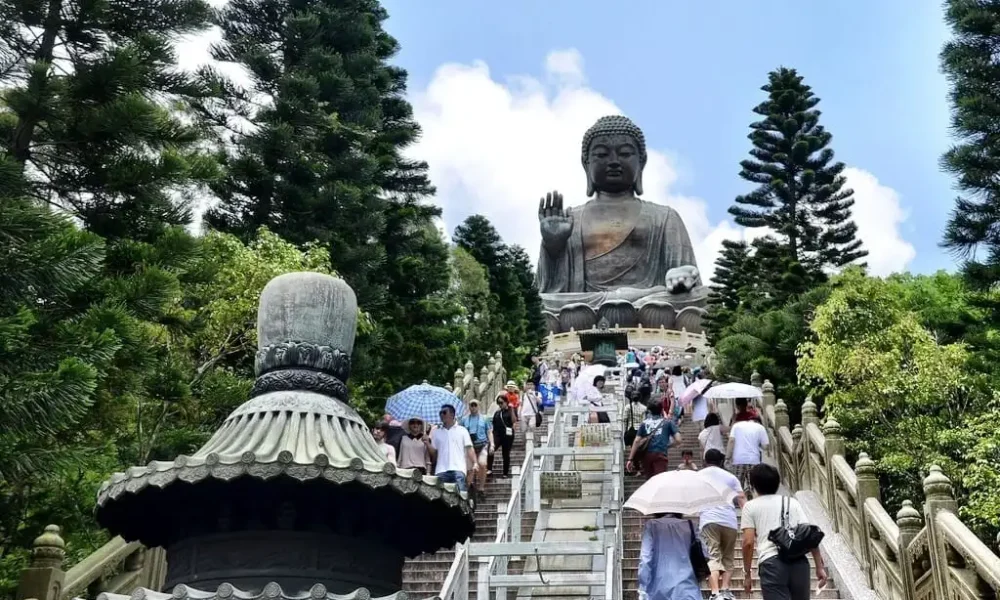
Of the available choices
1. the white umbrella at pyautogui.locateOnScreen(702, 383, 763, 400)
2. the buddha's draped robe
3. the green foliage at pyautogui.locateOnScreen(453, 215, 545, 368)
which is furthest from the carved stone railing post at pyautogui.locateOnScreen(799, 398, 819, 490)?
the buddha's draped robe

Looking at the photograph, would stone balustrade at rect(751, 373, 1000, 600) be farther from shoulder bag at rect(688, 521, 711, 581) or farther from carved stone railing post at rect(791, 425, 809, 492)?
shoulder bag at rect(688, 521, 711, 581)

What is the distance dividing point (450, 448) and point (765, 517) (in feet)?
11.5

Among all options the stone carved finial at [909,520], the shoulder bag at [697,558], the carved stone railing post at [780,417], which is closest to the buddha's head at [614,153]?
the carved stone railing post at [780,417]

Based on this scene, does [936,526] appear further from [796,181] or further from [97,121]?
[796,181]

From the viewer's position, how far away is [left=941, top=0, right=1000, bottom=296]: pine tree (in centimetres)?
1274

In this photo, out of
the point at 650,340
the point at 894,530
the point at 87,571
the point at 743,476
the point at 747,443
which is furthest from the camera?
the point at 650,340

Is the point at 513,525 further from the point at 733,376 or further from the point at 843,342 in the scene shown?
the point at 733,376

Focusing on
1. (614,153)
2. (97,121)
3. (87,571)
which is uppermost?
(614,153)

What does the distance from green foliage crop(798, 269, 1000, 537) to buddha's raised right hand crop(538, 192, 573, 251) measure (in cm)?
1765

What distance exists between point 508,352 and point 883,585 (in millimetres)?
18686

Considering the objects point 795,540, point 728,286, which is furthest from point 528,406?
point 728,286

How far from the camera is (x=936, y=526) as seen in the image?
6.47 metres

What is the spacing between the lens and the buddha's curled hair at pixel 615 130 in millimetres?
32750

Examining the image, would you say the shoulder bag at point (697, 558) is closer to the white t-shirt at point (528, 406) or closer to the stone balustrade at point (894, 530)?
the stone balustrade at point (894, 530)
